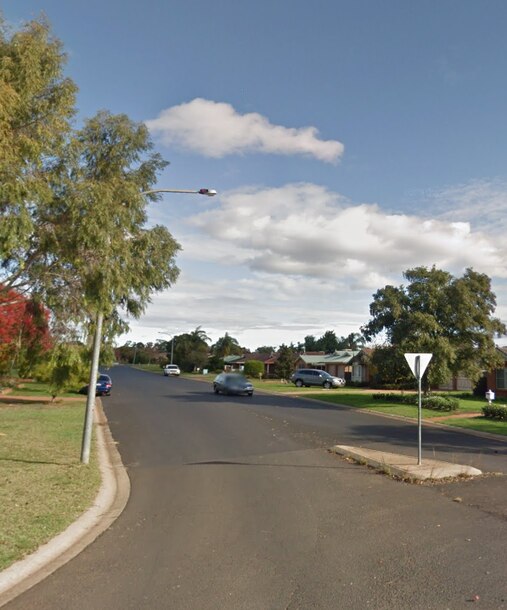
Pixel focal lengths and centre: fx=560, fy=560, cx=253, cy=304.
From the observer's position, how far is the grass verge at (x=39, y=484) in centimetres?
616

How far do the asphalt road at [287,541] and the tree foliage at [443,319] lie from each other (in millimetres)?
15002

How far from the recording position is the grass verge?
6159 millimetres

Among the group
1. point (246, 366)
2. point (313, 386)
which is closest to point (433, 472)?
point (313, 386)

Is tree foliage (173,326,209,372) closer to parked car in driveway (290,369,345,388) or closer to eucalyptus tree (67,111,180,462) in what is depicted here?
parked car in driveway (290,369,345,388)

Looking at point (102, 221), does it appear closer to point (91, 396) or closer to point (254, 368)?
point (91, 396)

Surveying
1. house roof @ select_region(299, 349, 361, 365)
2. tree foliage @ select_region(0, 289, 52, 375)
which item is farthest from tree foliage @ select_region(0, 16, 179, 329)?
house roof @ select_region(299, 349, 361, 365)

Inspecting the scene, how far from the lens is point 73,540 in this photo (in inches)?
246

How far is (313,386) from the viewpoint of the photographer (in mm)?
51125

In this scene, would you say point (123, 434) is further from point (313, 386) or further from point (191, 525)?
point (313, 386)

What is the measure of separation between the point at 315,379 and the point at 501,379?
16288 millimetres

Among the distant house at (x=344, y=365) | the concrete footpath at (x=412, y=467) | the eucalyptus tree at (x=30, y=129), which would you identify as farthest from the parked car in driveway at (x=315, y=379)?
the eucalyptus tree at (x=30, y=129)

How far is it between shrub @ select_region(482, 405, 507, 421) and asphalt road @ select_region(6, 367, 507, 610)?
9.91 m

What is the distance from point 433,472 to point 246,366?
63.6 meters

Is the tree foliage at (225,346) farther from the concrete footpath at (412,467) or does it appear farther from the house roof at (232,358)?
the concrete footpath at (412,467)
